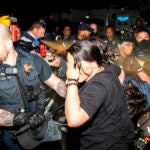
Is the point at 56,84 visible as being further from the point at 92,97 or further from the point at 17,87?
the point at 92,97

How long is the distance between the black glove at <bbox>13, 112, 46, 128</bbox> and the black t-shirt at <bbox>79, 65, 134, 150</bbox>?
0.53m

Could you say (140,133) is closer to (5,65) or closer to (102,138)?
(102,138)

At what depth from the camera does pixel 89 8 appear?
2306 centimetres

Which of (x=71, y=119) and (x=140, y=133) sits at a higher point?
(x=71, y=119)

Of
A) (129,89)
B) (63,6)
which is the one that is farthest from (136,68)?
(63,6)

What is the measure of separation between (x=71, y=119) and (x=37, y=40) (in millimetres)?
4505

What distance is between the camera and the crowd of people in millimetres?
2396

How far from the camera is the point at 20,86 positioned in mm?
3215

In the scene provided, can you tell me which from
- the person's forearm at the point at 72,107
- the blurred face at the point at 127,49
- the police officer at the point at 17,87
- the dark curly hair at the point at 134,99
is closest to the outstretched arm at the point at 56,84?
the police officer at the point at 17,87

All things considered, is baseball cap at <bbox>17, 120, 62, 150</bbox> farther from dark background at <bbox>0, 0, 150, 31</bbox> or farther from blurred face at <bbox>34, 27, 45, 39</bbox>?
dark background at <bbox>0, 0, 150, 31</bbox>

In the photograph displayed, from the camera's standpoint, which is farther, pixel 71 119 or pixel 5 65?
pixel 5 65

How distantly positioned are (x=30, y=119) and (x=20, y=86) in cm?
46

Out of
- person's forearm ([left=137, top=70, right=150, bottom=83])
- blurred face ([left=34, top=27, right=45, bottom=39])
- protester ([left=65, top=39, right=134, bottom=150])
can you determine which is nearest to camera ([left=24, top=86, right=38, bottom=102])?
protester ([left=65, top=39, right=134, bottom=150])

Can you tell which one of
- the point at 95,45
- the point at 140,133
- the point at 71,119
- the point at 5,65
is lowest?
the point at 140,133
